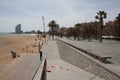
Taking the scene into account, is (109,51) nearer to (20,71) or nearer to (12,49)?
(20,71)

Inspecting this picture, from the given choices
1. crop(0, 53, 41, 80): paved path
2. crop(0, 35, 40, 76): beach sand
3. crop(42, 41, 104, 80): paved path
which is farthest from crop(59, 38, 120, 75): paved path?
crop(0, 35, 40, 76): beach sand

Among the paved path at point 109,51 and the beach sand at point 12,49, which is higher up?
the paved path at point 109,51

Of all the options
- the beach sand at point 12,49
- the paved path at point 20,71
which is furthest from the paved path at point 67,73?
the beach sand at point 12,49

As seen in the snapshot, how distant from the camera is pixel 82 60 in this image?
A: 49.7ft

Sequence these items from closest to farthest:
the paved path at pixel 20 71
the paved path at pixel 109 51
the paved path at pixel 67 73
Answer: the paved path at pixel 109 51 → the paved path at pixel 67 73 → the paved path at pixel 20 71

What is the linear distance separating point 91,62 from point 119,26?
5118 centimetres

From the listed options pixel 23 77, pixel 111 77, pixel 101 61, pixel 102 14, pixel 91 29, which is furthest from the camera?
pixel 91 29

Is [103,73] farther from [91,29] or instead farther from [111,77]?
[91,29]

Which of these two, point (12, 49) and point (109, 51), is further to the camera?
point (12, 49)

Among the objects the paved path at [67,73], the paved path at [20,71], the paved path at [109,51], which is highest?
the paved path at [109,51]

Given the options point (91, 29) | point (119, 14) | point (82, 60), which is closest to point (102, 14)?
point (119, 14)

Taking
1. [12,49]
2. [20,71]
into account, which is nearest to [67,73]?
[20,71]

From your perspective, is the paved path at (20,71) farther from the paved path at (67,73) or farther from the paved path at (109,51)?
the paved path at (109,51)

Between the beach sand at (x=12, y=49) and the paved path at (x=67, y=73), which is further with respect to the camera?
the beach sand at (x=12, y=49)
